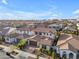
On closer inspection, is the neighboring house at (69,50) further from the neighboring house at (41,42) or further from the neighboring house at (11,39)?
the neighboring house at (11,39)

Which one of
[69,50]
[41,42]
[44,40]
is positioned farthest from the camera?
[44,40]

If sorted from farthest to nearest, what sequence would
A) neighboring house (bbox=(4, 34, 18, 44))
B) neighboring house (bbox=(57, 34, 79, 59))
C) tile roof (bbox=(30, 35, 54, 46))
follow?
1. neighboring house (bbox=(4, 34, 18, 44))
2. tile roof (bbox=(30, 35, 54, 46))
3. neighboring house (bbox=(57, 34, 79, 59))

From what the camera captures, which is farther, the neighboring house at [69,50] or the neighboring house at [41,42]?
the neighboring house at [41,42]

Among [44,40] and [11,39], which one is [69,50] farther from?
[11,39]

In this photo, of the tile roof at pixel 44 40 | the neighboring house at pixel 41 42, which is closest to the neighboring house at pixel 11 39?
the neighboring house at pixel 41 42

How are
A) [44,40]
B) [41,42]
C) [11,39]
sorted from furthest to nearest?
1. [11,39]
2. [44,40]
3. [41,42]

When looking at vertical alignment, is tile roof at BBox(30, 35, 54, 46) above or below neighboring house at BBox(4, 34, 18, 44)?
above

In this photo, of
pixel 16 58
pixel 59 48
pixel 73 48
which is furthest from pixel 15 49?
pixel 73 48

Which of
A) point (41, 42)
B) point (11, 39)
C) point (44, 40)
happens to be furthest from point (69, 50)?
point (11, 39)

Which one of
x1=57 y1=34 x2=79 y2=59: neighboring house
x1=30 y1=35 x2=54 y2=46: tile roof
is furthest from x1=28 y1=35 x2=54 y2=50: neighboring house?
x1=57 y1=34 x2=79 y2=59: neighboring house

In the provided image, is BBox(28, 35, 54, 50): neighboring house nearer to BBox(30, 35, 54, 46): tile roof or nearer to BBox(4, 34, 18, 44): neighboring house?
BBox(30, 35, 54, 46): tile roof

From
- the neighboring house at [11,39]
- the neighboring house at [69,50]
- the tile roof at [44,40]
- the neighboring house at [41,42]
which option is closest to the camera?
the neighboring house at [69,50]

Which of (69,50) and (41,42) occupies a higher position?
(41,42)
